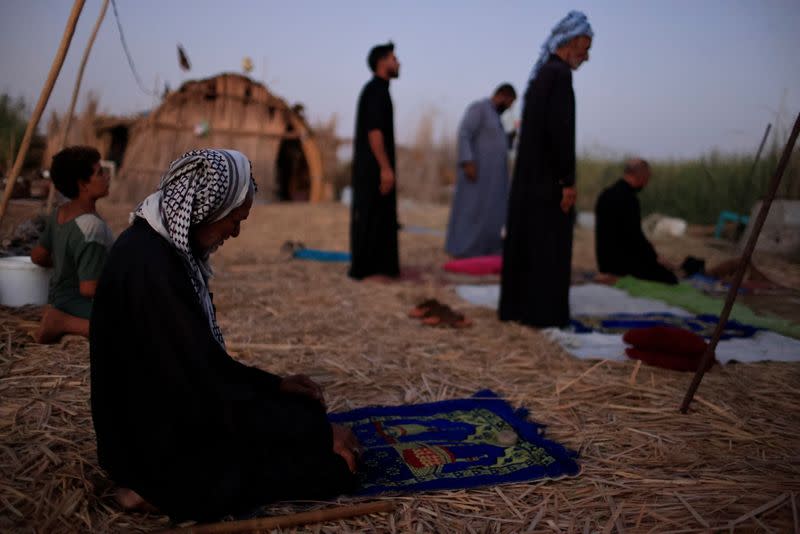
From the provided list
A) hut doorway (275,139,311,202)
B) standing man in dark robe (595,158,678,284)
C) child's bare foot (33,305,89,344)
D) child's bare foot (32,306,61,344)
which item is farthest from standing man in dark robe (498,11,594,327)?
hut doorway (275,139,311,202)

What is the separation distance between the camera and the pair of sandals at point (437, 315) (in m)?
4.56

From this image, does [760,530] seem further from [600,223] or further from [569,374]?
[600,223]

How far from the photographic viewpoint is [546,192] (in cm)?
446

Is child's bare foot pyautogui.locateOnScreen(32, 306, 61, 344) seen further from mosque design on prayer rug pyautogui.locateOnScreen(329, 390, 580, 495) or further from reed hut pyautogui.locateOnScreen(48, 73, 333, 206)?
reed hut pyautogui.locateOnScreen(48, 73, 333, 206)

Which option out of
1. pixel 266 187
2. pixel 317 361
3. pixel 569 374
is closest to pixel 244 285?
pixel 317 361

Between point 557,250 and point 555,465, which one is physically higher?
point 557,250

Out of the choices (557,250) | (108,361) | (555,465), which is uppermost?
(557,250)

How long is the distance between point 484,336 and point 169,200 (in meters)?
2.87

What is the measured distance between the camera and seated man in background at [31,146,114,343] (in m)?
3.18

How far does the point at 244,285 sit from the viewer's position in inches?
221

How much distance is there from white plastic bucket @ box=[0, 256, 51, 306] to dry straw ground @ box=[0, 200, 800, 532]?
0.60ft

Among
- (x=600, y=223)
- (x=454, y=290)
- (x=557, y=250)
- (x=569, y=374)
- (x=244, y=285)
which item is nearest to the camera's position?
(x=569, y=374)

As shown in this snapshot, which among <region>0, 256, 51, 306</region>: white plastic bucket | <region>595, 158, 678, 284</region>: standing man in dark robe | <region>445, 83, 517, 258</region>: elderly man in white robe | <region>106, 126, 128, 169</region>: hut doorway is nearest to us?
<region>0, 256, 51, 306</region>: white plastic bucket

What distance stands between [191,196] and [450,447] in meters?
1.43
